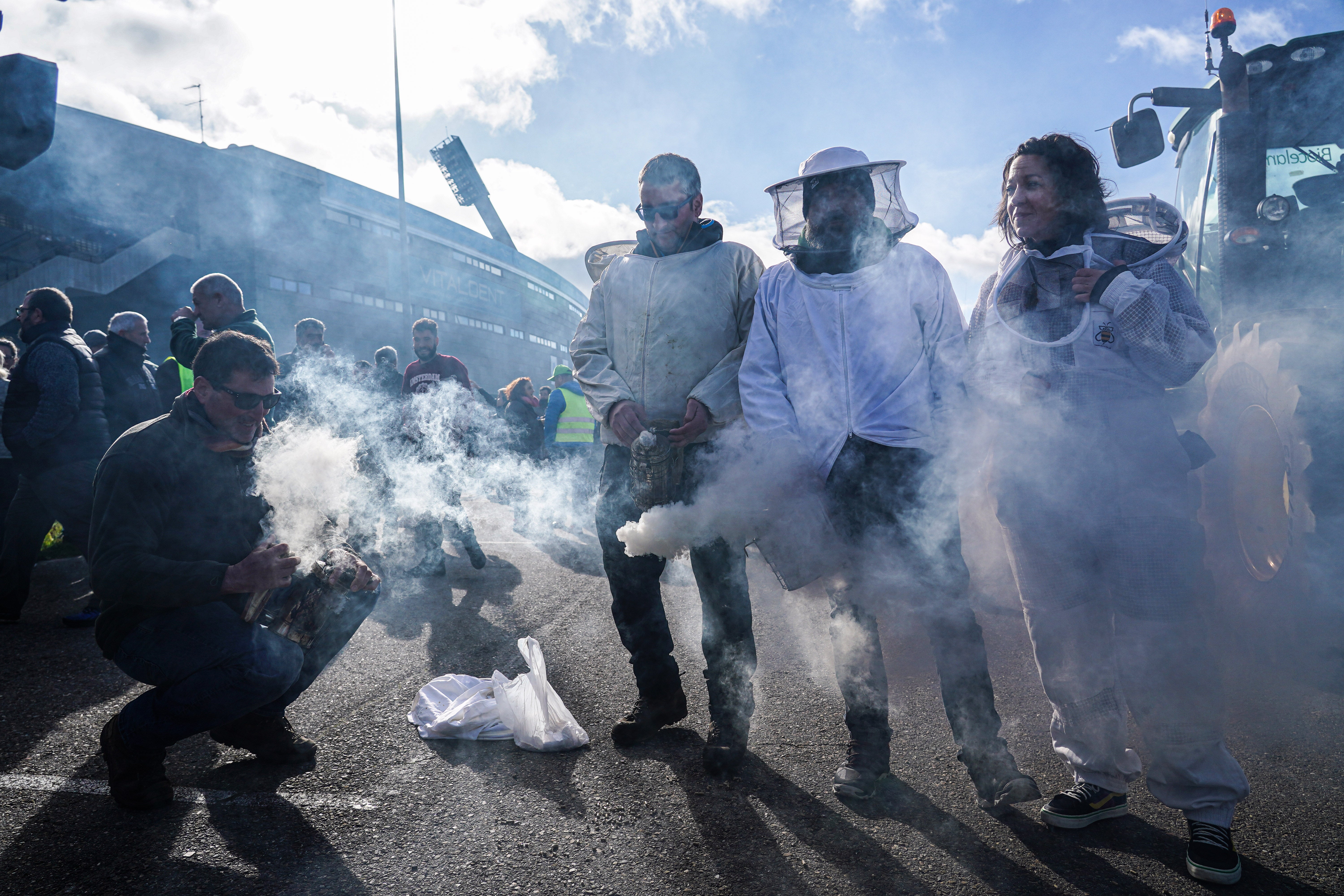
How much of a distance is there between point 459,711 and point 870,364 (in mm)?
1976

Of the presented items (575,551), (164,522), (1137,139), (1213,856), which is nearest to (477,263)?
(575,551)

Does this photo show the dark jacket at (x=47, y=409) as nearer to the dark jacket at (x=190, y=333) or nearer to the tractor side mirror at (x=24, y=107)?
the dark jacket at (x=190, y=333)

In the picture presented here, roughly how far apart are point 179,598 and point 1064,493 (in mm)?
2596

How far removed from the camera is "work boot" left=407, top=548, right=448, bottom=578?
211 inches

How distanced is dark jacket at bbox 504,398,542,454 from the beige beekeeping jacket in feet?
21.8

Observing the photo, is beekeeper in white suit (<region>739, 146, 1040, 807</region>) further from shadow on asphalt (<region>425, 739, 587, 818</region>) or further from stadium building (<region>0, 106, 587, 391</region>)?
stadium building (<region>0, 106, 587, 391</region>)

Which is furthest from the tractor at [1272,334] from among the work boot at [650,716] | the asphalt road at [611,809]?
the work boot at [650,716]

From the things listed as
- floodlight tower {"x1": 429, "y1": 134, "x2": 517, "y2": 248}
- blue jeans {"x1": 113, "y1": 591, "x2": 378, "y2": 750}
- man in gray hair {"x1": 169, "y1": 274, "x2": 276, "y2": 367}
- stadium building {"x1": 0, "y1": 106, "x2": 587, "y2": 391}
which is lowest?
blue jeans {"x1": 113, "y1": 591, "x2": 378, "y2": 750}

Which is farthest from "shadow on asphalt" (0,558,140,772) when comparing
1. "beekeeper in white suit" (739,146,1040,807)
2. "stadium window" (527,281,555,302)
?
"stadium window" (527,281,555,302)

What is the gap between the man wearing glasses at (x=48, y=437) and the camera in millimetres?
3959

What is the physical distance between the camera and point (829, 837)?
77.4 inches

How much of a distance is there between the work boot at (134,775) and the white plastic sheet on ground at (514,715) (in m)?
0.80

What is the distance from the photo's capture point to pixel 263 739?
240 cm

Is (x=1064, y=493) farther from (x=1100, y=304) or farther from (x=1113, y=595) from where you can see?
(x=1100, y=304)
